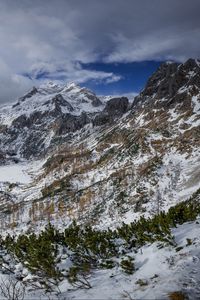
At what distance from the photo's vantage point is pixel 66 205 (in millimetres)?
179125

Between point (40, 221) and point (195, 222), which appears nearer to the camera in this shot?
point (195, 222)

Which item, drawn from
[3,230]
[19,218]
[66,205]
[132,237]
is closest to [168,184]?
[66,205]

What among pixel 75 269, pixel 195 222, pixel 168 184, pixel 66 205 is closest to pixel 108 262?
pixel 75 269

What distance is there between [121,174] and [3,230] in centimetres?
6458

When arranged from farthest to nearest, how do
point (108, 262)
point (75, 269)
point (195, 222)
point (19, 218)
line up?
point (19, 218)
point (195, 222)
point (108, 262)
point (75, 269)

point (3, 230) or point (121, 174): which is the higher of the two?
point (121, 174)

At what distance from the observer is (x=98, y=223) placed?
4914 inches

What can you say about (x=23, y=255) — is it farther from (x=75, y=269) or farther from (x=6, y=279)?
(x=75, y=269)

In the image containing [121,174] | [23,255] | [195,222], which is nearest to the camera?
[23,255]

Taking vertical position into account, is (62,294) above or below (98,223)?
below

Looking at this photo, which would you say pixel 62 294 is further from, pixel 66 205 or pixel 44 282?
pixel 66 205

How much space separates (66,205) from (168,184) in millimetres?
67475

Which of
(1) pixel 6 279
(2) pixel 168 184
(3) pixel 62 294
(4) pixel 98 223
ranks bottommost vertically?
(3) pixel 62 294

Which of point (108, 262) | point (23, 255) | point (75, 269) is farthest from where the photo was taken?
point (23, 255)
